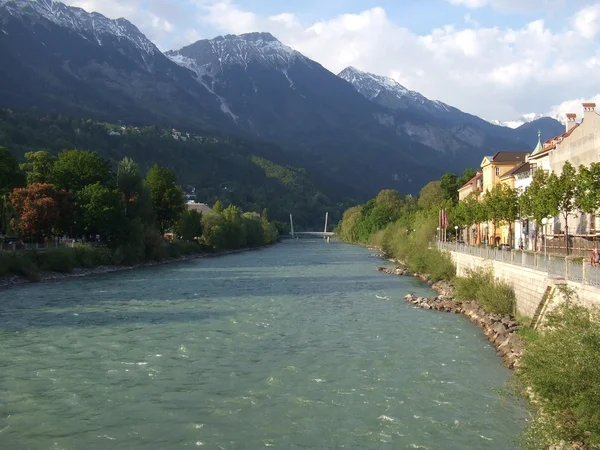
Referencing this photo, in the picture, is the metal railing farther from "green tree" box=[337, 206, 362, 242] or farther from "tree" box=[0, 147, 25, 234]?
"green tree" box=[337, 206, 362, 242]

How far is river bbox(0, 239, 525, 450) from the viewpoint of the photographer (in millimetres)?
15250

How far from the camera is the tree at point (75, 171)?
221 ft

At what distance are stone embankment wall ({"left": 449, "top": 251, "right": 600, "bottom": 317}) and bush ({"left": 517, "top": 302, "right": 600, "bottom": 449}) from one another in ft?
17.5

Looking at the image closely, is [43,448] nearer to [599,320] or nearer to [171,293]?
[599,320]

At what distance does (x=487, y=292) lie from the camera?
102 feet

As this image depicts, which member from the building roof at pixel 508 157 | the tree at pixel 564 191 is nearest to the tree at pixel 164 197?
the building roof at pixel 508 157

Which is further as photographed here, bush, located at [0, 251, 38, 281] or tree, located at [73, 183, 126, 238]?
tree, located at [73, 183, 126, 238]

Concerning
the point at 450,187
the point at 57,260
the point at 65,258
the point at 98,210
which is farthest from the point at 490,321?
the point at 450,187

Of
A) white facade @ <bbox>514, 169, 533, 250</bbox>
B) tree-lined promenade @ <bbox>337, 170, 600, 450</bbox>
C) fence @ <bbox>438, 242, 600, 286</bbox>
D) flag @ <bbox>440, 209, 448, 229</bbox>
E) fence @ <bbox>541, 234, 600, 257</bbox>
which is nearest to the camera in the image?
tree-lined promenade @ <bbox>337, 170, 600, 450</bbox>

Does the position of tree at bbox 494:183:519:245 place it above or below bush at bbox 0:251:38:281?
above

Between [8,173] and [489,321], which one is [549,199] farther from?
[8,173]

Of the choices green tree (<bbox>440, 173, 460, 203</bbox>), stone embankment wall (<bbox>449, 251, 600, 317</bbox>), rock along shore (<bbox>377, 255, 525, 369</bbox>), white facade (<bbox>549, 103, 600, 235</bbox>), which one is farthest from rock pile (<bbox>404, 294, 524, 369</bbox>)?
green tree (<bbox>440, 173, 460, 203</bbox>)

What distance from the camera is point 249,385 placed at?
63.7 ft

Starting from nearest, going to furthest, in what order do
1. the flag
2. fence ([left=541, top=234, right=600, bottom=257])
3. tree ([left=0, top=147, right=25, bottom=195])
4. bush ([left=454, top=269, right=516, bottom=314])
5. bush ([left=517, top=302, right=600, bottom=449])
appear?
bush ([left=517, top=302, right=600, bottom=449]) < bush ([left=454, top=269, right=516, bottom=314]) < fence ([left=541, top=234, right=600, bottom=257]) < tree ([left=0, top=147, right=25, bottom=195]) < the flag
